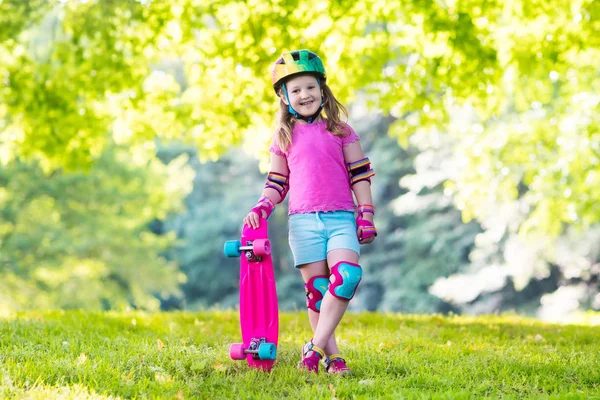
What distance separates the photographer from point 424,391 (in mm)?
3822

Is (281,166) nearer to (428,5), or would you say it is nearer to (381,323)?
(381,323)

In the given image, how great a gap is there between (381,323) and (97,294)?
15.5 m

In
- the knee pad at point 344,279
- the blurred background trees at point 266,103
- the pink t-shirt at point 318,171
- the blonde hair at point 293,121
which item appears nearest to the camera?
the knee pad at point 344,279

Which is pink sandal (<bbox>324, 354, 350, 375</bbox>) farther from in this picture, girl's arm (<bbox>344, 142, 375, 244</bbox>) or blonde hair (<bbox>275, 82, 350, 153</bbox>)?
blonde hair (<bbox>275, 82, 350, 153</bbox>)

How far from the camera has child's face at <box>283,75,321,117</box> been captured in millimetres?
4438

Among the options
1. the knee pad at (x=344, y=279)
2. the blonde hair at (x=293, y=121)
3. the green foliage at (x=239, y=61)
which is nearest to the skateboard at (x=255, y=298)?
the knee pad at (x=344, y=279)

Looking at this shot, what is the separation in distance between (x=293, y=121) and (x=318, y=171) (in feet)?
1.25

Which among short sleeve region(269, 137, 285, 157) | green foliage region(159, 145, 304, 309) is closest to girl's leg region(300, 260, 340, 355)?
short sleeve region(269, 137, 285, 157)

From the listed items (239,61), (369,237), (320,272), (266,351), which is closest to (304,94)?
(369,237)

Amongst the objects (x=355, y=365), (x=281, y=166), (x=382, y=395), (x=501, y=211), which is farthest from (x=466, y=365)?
(x=501, y=211)

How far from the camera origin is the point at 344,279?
13.6 feet

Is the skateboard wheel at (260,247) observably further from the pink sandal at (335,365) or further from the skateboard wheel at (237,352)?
the pink sandal at (335,365)

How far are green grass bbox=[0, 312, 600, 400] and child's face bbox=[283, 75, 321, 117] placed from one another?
1553mm

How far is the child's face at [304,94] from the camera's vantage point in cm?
444
